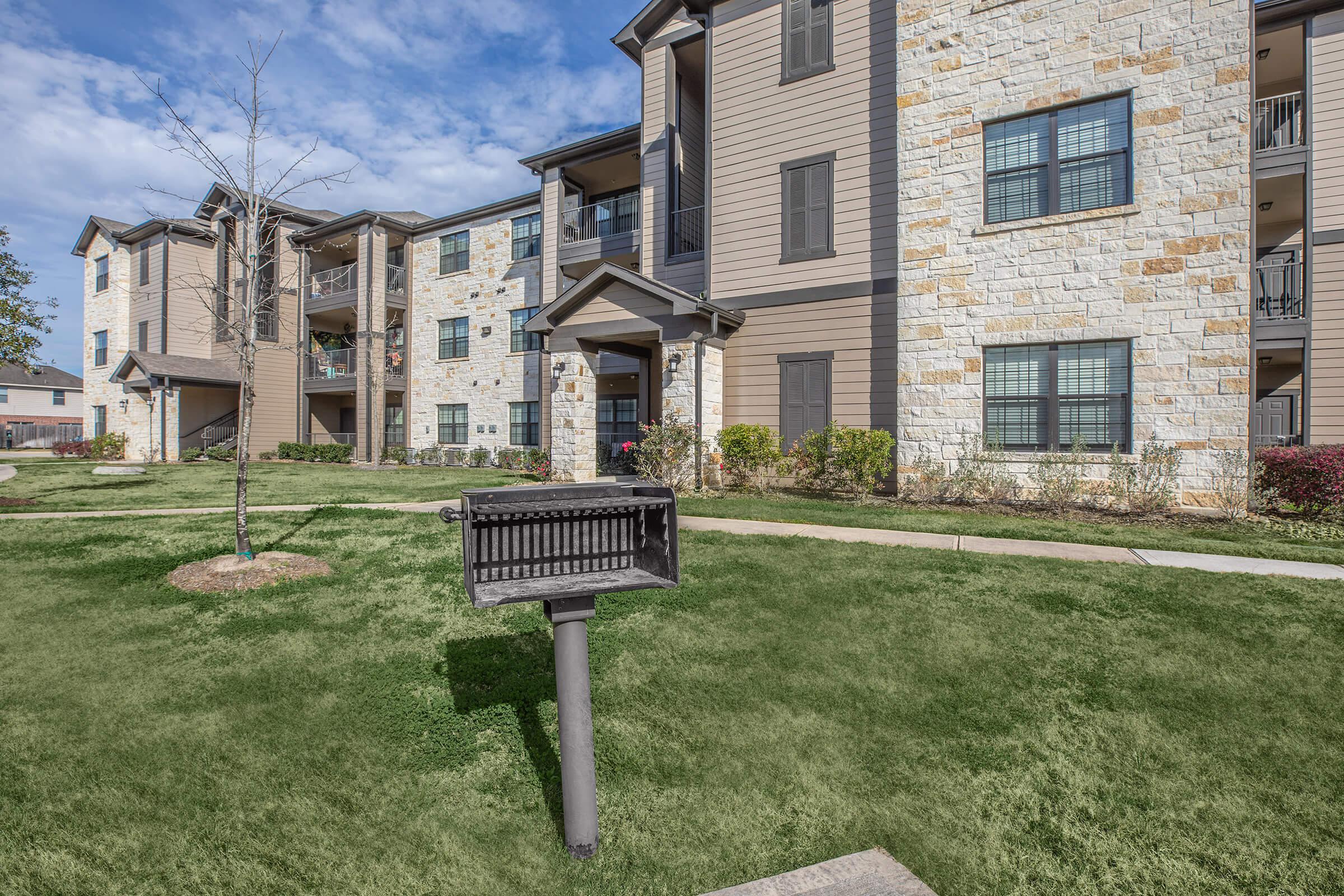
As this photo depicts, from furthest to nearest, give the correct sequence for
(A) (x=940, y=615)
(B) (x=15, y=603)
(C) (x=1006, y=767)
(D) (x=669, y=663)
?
1. (B) (x=15, y=603)
2. (A) (x=940, y=615)
3. (D) (x=669, y=663)
4. (C) (x=1006, y=767)

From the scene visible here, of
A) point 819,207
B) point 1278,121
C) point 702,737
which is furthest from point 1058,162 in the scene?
point 702,737

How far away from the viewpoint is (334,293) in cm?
2436

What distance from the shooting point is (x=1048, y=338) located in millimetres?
9820

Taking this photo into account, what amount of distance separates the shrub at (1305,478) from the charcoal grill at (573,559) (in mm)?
10135

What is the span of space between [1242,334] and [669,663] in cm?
938

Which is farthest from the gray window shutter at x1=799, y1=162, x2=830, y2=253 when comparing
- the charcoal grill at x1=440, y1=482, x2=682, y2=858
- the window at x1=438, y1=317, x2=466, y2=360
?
the window at x1=438, y1=317, x2=466, y2=360

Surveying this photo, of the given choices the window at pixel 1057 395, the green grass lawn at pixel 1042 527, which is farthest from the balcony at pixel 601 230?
the window at pixel 1057 395

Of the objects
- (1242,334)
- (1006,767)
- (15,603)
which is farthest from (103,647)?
(1242,334)

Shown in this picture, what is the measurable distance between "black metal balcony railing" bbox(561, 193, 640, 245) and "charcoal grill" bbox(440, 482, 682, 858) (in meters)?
16.3

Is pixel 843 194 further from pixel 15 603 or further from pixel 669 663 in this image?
pixel 15 603

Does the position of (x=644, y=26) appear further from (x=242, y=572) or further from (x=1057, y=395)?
(x=242, y=572)

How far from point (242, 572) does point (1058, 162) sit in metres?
12.1

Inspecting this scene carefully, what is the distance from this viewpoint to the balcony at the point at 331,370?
24.1 meters

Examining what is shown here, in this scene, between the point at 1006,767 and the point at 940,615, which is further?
the point at 940,615
